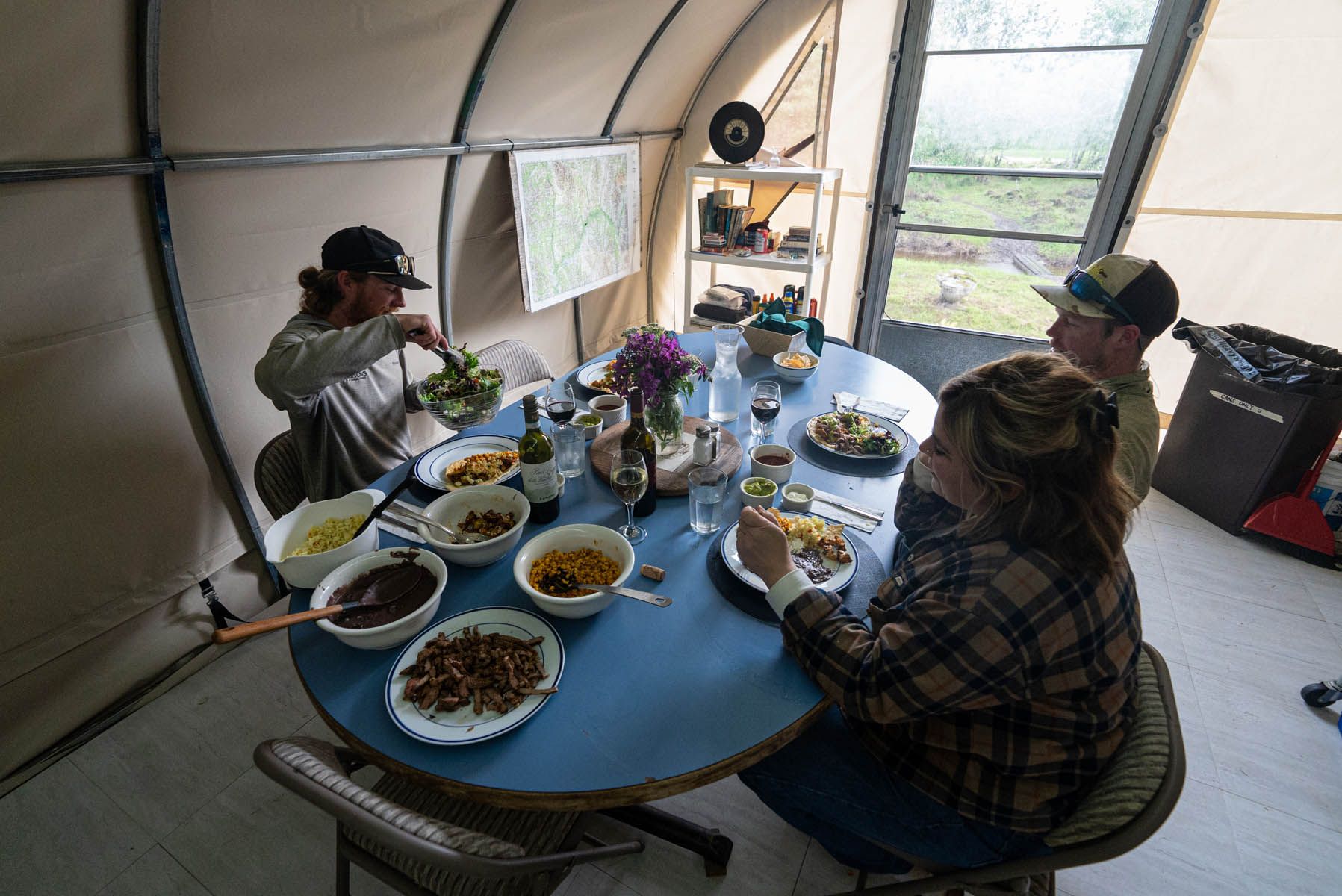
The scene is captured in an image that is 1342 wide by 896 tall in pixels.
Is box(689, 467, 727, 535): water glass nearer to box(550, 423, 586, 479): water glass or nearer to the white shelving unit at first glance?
box(550, 423, 586, 479): water glass

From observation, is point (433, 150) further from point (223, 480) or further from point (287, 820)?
point (287, 820)

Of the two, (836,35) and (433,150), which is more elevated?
(836,35)

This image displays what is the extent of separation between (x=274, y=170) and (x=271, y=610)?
1.69 metres

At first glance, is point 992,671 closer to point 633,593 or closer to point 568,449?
point 633,593

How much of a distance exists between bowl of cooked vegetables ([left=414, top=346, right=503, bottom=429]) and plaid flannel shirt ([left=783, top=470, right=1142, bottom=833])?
120 centimetres

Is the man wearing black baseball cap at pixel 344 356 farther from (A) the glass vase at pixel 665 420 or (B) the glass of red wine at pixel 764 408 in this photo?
(B) the glass of red wine at pixel 764 408

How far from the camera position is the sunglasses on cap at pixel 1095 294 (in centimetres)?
180

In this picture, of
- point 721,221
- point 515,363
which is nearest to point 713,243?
point 721,221

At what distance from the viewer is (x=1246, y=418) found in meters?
2.82

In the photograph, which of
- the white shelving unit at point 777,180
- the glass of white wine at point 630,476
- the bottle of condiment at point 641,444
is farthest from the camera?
the white shelving unit at point 777,180

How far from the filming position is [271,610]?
2461mm

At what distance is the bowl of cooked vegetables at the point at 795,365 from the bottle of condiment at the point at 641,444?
0.99m

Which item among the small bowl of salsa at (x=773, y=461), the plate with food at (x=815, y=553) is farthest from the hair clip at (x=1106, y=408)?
the small bowl of salsa at (x=773, y=461)

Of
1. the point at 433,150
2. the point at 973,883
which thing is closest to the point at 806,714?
the point at 973,883
